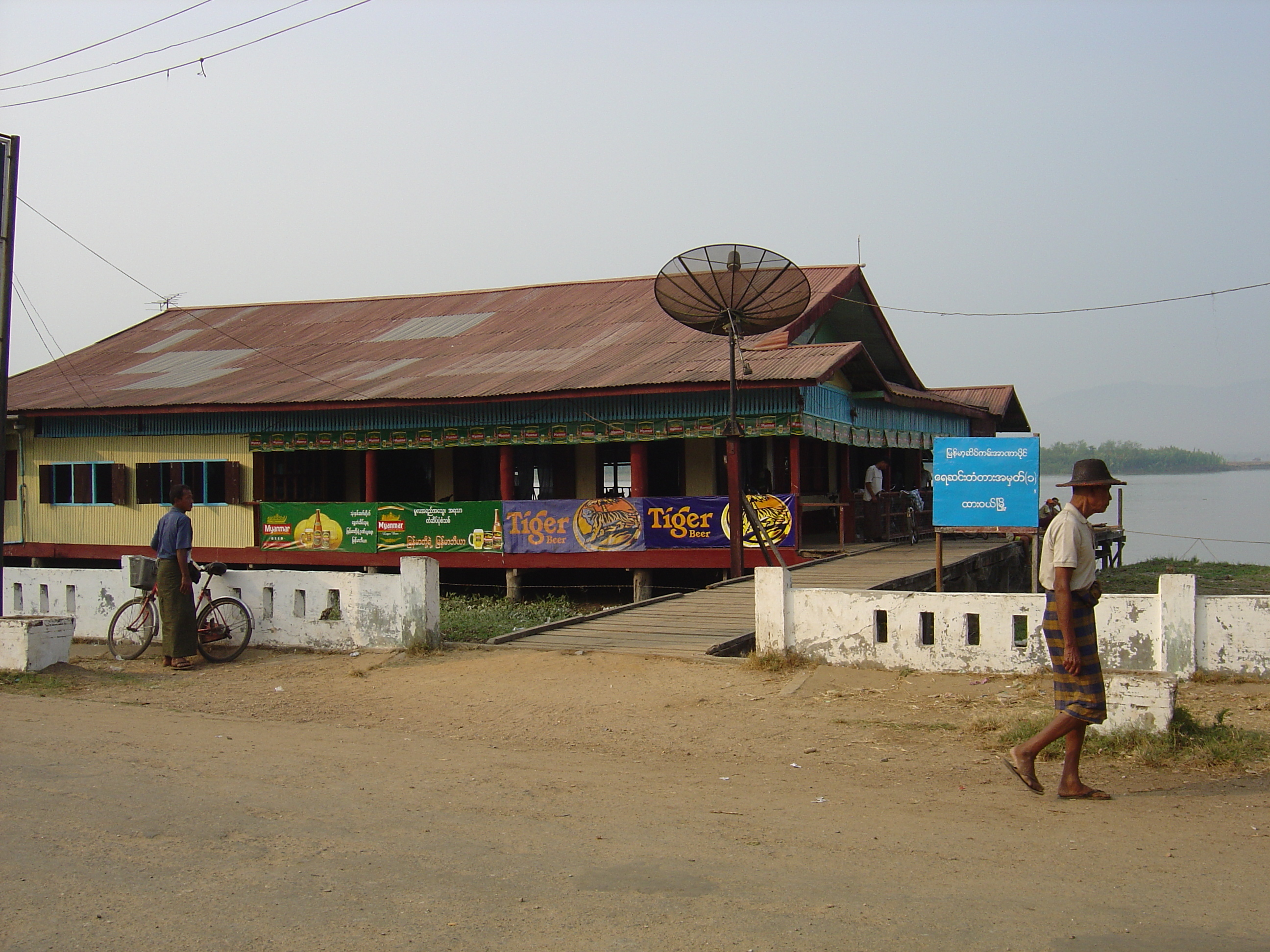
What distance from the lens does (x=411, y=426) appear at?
734 inches

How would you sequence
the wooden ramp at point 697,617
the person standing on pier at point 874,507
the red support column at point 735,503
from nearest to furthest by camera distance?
the wooden ramp at point 697,617, the red support column at point 735,503, the person standing on pier at point 874,507

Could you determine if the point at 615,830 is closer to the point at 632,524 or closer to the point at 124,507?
the point at 632,524

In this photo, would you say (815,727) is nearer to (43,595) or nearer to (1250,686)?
(1250,686)

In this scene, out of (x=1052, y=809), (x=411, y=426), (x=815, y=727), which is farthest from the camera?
(x=411, y=426)

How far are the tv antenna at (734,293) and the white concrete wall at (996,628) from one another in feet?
16.2

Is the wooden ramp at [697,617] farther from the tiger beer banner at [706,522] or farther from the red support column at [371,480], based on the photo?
the red support column at [371,480]

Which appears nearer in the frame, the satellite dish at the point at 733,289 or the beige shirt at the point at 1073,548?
the beige shirt at the point at 1073,548

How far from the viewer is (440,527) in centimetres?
1798

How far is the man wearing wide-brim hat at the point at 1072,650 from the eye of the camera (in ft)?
16.9

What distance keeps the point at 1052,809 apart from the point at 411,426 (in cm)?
1502

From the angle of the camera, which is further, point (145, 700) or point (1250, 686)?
point (145, 700)

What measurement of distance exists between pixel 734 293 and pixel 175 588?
784cm

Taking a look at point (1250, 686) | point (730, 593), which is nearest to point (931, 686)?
point (1250, 686)

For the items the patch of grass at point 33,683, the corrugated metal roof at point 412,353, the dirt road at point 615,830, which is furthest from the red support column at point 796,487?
the patch of grass at point 33,683
